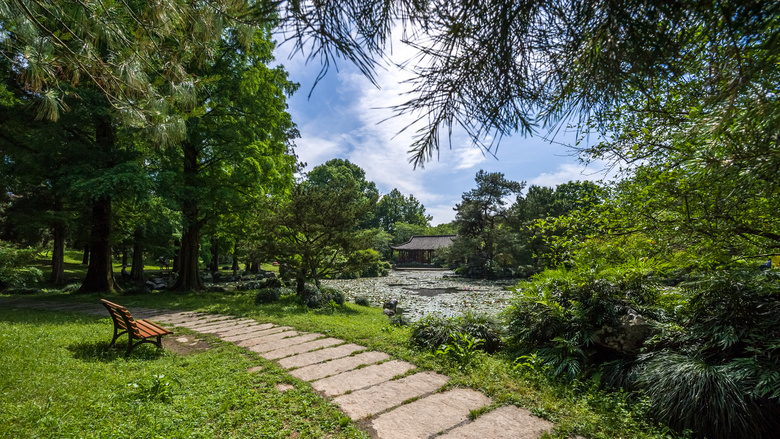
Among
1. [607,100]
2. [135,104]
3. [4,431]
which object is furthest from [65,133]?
[607,100]

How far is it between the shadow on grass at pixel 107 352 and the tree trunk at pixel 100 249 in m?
7.66

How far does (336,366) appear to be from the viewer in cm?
388

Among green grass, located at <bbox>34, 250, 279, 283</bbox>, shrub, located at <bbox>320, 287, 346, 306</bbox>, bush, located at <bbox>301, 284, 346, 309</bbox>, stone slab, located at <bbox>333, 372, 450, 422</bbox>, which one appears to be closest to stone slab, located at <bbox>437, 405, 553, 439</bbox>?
stone slab, located at <bbox>333, 372, 450, 422</bbox>

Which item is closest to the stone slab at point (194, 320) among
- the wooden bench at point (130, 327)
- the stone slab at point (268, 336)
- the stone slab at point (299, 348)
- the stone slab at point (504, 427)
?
the stone slab at point (268, 336)

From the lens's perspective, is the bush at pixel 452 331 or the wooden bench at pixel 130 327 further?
the bush at pixel 452 331

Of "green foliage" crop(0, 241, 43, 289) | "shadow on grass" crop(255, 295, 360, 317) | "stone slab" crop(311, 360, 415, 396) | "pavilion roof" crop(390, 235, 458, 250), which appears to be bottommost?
"shadow on grass" crop(255, 295, 360, 317)

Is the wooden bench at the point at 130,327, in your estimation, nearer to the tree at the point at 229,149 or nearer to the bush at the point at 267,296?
the bush at the point at 267,296

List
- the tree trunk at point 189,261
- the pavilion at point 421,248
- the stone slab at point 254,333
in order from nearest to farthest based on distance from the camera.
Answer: the stone slab at point 254,333, the tree trunk at point 189,261, the pavilion at point 421,248

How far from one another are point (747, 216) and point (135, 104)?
6000mm

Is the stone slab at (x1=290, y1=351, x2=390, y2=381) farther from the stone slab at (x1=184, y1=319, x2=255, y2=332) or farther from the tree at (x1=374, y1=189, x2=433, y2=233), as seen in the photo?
the tree at (x1=374, y1=189, x2=433, y2=233)

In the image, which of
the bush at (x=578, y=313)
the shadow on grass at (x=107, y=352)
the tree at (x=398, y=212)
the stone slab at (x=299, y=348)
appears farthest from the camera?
the tree at (x=398, y=212)

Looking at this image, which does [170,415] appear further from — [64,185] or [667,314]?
[64,185]

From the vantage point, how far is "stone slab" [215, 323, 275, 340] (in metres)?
5.59

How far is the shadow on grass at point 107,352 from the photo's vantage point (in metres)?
3.92
